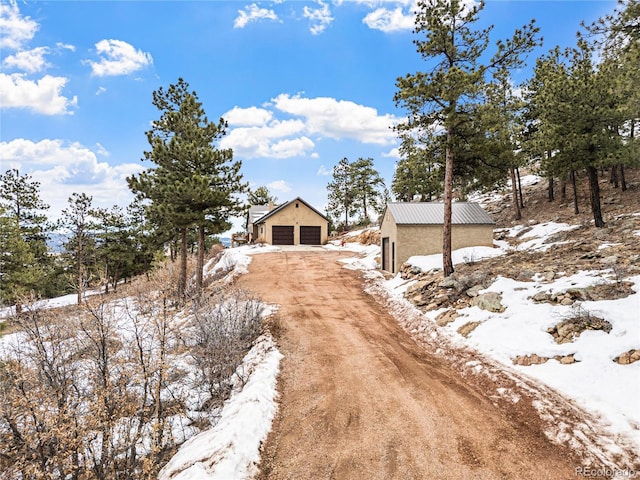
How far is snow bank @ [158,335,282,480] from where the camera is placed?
15.8 ft

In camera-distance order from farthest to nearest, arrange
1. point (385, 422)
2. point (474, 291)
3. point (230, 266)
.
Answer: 1. point (230, 266)
2. point (474, 291)
3. point (385, 422)

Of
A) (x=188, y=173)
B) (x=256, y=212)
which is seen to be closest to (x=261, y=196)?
(x=256, y=212)

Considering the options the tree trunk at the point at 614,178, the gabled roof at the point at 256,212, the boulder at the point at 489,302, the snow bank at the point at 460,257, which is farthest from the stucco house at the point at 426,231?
the gabled roof at the point at 256,212

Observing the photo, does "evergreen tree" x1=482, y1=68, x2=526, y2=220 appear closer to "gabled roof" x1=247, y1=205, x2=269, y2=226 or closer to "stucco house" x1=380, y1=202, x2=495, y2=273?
"stucco house" x1=380, y1=202, x2=495, y2=273

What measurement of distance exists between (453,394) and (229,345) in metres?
5.53

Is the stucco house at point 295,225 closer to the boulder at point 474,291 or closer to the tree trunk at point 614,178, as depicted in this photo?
the tree trunk at point 614,178

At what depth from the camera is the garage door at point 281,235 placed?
38625 millimetres

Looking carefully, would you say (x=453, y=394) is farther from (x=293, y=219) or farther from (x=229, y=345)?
(x=293, y=219)

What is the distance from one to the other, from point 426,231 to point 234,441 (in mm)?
16522

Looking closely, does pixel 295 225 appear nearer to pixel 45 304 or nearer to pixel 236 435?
pixel 45 304

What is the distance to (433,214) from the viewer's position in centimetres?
2016

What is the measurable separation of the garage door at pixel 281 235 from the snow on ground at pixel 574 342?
28.1m

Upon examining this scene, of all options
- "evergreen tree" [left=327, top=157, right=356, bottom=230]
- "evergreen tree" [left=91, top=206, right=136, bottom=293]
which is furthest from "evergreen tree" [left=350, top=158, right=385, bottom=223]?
"evergreen tree" [left=91, top=206, right=136, bottom=293]

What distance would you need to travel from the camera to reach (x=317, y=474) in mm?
4910
